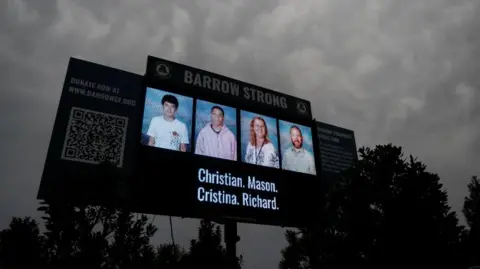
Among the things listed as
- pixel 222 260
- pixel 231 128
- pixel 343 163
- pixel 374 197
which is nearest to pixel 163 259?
pixel 222 260

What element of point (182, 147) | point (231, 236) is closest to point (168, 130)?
point (182, 147)

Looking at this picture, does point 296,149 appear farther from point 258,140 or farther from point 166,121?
point 166,121

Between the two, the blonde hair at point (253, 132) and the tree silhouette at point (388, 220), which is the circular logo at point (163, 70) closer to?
the blonde hair at point (253, 132)

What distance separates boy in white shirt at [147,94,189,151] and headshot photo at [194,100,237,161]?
1.69 ft

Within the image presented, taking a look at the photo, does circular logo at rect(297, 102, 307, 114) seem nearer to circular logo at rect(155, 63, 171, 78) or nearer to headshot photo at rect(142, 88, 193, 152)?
headshot photo at rect(142, 88, 193, 152)

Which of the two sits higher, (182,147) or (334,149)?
(334,149)

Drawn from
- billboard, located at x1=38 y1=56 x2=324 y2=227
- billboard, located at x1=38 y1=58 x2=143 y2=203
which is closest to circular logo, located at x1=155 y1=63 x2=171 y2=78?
billboard, located at x1=38 y1=56 x2=324 y2=227

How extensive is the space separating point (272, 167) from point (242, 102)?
8.95 feet

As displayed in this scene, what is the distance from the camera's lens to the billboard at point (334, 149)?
567 inches

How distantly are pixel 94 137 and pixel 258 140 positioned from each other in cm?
556

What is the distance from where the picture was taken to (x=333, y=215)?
7656mm

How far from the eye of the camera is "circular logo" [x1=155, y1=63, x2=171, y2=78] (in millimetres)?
12266

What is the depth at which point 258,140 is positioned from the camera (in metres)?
13.1

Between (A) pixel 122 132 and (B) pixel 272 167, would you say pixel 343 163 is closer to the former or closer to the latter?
(B) pixel 272 167
